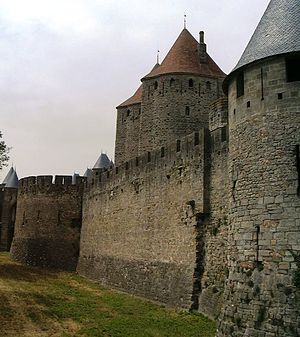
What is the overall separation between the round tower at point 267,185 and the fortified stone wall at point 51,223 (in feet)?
57.9

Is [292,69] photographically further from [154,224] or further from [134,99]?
[134,99]

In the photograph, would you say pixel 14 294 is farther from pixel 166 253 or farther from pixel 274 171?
pixel 274 171

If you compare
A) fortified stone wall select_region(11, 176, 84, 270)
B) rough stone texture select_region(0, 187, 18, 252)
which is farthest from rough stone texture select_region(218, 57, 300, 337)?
rough stone texture select_region(0, 187, 18, 252)

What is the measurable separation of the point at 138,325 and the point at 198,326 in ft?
5.53

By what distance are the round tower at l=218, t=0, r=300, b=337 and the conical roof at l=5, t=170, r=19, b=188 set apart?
43.0 metres

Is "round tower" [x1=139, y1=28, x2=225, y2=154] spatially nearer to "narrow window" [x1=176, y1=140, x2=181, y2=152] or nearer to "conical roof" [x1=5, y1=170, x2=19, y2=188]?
"narrow window" [x1=176, y1=140, x2=181, y2=152]

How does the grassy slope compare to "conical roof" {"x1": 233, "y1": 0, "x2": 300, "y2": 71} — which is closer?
"conical roof" {"x1": 233, "y1": 0, "x2": 300, "y2": 71}

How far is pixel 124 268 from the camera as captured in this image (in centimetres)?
2019

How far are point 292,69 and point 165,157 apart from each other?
25.0 feet

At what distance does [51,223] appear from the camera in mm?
27953

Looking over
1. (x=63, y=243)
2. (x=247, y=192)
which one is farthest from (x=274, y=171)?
(x=63, y=243)

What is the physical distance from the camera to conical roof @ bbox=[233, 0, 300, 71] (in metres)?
10.5

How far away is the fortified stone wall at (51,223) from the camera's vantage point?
90.0 ft

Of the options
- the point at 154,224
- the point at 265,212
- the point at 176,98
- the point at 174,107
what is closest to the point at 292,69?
the point at 265,212
